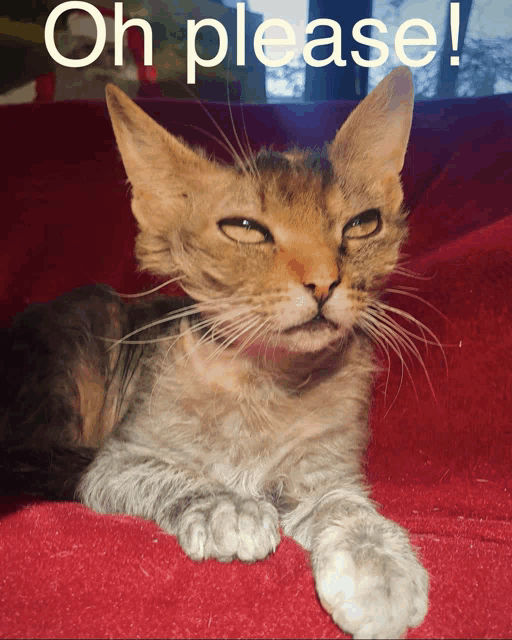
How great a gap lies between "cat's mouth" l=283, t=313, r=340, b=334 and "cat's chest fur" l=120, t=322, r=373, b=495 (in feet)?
0.52

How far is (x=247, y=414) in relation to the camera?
89 cm

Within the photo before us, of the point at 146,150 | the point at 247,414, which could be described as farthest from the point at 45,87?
the point at 247,414

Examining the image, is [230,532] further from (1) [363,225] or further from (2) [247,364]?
(1) [363,225]

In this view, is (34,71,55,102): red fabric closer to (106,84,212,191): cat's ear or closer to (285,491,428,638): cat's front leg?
(106,84,212,191): cat's ear

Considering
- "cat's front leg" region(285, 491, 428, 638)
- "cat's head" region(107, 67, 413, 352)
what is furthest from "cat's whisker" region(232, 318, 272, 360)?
"cat's front leg" region(285, 491, 428, 638)

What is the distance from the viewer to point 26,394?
1.00 metres

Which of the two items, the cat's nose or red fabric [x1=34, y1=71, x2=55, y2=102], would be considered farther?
red fabric [x1=34, y1=71, x2=55, y2=102]

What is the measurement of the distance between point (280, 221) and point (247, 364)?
23cm

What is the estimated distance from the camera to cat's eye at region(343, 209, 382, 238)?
823 mm

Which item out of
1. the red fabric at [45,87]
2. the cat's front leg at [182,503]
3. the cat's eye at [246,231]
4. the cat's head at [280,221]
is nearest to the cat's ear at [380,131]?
the cat's head at [280,221]

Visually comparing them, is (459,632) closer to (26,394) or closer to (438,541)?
(438,541)

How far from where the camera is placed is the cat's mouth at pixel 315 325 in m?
0.73

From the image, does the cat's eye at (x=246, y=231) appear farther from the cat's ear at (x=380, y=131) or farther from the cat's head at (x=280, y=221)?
the cat's ear at (x=380, y=131)

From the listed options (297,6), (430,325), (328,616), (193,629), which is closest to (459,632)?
(328,616)
